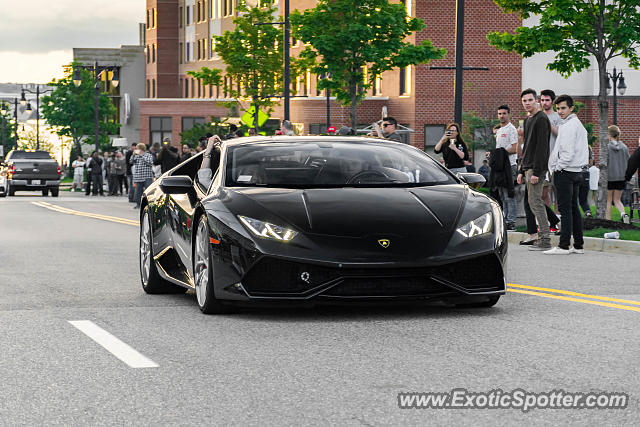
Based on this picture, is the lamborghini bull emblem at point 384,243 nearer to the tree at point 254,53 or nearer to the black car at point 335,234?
the black car at point 335,234

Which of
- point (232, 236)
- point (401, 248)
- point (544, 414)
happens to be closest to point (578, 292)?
point (401, 248)

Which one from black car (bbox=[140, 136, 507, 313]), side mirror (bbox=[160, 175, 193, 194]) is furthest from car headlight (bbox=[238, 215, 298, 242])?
side mirror (bbox=[160, 175, 193, 194])

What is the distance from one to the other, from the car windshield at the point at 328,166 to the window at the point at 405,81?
174ft

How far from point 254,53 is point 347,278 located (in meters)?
53.5

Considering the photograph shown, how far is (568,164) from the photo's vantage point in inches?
591

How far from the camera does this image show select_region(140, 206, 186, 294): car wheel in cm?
1052

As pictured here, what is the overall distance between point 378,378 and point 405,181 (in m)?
3.43

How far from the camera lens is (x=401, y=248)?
8227 mm

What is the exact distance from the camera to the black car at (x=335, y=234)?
8.21 meters

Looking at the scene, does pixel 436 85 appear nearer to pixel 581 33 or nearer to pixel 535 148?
pixel 581 33

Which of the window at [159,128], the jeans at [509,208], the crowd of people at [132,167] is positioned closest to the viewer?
the jeans at [509,208]

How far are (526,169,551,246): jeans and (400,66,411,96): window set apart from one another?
4671cm

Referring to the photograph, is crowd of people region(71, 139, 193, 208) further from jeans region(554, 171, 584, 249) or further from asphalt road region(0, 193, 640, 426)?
asphalt road region(0, 193, 640, 426)

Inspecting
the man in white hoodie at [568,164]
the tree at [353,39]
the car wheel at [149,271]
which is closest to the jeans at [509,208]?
the man in white hoodie at [568,164]
